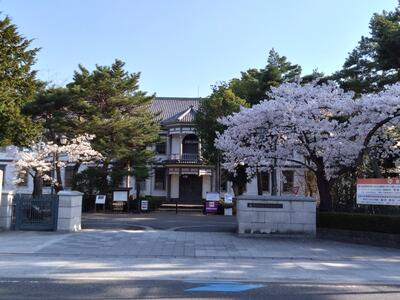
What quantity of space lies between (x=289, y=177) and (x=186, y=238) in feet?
96.2

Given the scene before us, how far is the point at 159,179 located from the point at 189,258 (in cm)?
3546

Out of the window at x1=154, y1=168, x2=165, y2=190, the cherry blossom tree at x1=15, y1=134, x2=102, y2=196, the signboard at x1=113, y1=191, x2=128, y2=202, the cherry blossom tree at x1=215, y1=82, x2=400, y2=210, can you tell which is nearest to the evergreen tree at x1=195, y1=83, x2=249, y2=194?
the signboard at x1=113, y1=191, x2=128, y2=202

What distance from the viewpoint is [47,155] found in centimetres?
3275

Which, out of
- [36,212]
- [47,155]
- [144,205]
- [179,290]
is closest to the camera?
[179,290]

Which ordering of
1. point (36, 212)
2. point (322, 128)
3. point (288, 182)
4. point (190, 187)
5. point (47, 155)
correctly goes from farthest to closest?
point (190, 187) < point (288, 182) < point (47, 155) < point (322, 128) < point (36, 212)

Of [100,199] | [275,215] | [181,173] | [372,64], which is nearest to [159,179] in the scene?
[181,173]

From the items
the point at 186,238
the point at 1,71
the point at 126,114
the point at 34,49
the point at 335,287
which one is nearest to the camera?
the point at 335,287

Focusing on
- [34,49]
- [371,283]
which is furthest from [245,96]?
[371,283]

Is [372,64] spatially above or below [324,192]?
above

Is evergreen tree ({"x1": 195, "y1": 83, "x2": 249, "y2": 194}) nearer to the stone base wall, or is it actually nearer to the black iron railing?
the black iron railing

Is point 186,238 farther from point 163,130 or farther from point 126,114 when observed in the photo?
point 163,130

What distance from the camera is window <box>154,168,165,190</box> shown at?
4831 centimetres

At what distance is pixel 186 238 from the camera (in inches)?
703

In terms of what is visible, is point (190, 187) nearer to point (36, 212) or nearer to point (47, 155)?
point (47, 155)
